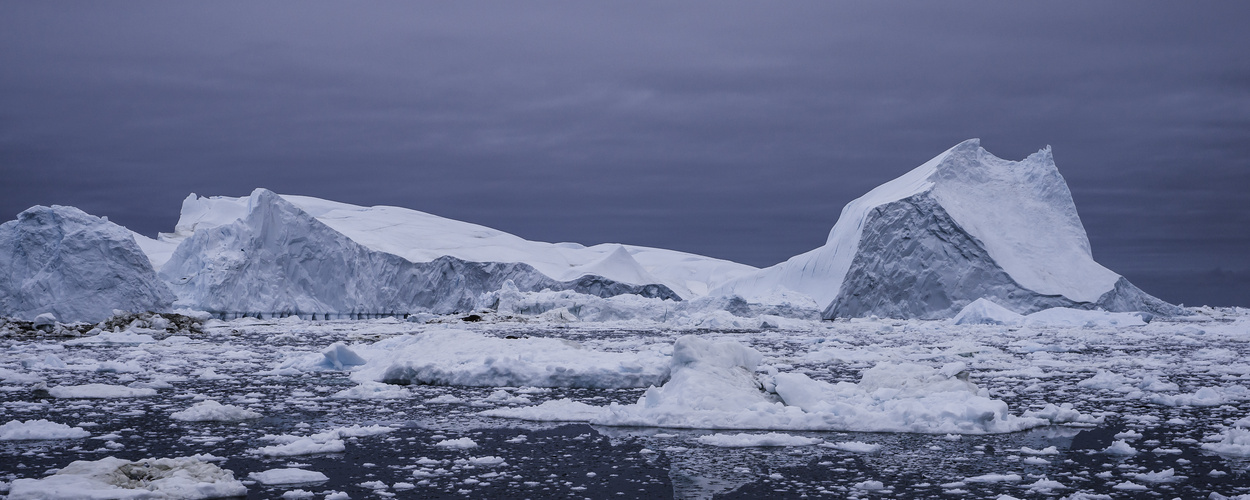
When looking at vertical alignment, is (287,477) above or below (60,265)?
below

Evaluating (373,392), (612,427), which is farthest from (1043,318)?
(612,427)

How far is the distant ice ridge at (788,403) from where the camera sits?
25.5 feet

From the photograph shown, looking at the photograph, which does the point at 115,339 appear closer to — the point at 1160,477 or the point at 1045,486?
the point at 1045,486

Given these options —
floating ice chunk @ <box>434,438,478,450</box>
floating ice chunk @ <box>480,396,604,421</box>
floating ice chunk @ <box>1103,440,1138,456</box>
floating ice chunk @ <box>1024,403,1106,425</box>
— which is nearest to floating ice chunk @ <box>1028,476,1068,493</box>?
floating ice chunk @ <box>1103,440,1138,456</box>

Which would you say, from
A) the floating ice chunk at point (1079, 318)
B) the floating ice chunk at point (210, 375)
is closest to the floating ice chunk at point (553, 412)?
the floating ice chunk at point (210, 375)

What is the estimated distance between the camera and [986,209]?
34.9 metres

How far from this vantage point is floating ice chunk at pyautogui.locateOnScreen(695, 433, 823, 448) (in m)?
7.02

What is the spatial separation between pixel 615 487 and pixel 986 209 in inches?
1266

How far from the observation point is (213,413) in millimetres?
8242

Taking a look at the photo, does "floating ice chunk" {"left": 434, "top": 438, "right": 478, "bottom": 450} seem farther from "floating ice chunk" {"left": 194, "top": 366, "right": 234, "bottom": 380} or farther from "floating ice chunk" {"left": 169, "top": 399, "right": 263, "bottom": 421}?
"floating ice chunk" {"left": 194, "top": 366, "right": 234, "bottom": 380}

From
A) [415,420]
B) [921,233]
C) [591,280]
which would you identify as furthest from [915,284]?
[415,420]

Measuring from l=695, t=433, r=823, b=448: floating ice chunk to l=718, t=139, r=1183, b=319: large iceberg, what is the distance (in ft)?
88.1

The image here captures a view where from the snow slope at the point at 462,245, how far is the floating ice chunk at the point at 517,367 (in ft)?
104

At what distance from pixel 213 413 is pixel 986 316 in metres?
25.0
